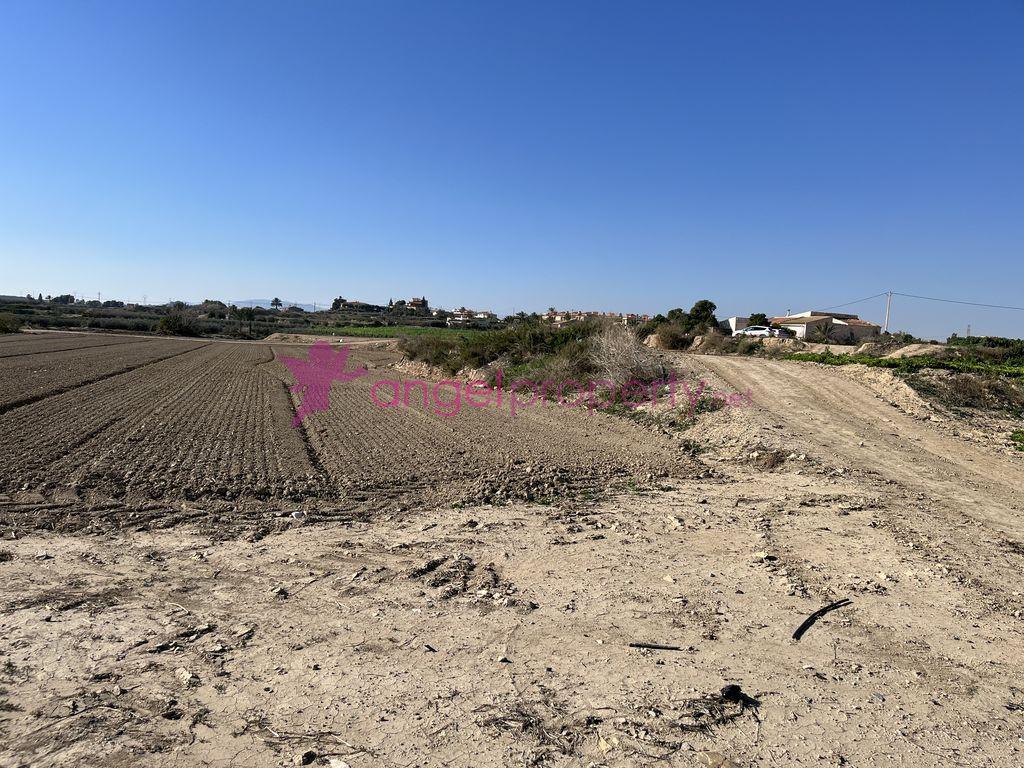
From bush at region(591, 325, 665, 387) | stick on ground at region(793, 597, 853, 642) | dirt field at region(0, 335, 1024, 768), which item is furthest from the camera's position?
bush at region(591, 325, 665, 387)

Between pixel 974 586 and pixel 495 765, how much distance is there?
477 centimetres

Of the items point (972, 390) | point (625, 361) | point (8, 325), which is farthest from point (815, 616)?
point (8, 325)

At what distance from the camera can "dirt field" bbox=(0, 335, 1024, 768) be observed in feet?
10.8

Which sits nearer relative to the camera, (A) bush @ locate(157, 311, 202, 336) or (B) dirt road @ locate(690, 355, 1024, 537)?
(B) dirt road @ locate(690, 355, 1024, 537)

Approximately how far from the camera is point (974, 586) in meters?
5.27

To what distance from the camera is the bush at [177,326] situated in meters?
88.2

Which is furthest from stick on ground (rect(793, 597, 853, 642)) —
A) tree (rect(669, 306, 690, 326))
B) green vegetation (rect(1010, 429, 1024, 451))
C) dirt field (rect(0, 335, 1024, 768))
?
tree (rect(669, 306, 690, 326))

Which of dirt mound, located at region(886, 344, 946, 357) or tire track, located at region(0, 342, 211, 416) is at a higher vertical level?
dirt mound, located at region(886, 344, 946, 357)

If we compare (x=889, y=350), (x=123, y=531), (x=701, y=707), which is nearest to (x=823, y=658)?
(x=701, y=707)

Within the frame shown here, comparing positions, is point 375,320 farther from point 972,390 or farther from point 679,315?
point 972,390

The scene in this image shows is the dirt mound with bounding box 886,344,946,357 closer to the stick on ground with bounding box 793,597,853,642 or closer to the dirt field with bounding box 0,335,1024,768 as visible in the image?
the dirt field with bounding box 0,335,1024,768

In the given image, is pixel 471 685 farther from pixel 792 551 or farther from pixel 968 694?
pixel 792 551

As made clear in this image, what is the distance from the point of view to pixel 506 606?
4906mm

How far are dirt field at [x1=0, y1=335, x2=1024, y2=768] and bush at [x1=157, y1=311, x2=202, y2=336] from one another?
8931 centimetres
